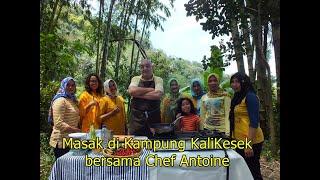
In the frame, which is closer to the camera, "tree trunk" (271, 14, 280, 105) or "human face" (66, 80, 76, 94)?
"human face" (66, 80, 76, 94)

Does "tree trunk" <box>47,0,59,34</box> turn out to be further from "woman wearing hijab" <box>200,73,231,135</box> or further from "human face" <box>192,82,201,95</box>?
"woman wearing hijab" <box>200,73,231,135</box>

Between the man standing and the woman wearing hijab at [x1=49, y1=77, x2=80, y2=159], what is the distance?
0.46 m

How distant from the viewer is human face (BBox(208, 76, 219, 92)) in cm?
337

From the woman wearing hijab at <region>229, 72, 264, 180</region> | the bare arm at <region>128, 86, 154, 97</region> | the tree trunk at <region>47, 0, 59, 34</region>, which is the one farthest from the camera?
the tree trunk at <region>47, 0, 59, 34</region>

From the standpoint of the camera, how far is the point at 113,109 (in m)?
3.43

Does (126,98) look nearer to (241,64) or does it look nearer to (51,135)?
(51,135)

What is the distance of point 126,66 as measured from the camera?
3477mm

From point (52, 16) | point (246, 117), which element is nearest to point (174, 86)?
point (246, 117)

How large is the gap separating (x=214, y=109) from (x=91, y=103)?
1025 mm

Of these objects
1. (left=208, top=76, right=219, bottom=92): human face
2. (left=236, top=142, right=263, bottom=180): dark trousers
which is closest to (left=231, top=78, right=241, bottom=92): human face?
(left=208, top=76, right=219, bottom=92): human face

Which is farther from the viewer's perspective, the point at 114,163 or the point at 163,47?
the point at 163,47
